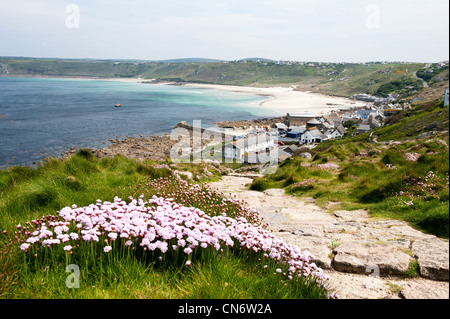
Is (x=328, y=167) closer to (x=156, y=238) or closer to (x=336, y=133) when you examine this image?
(x=156, y=238)

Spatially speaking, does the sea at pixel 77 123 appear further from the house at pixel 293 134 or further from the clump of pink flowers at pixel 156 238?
the clump of pink flowers at pixel 156 238

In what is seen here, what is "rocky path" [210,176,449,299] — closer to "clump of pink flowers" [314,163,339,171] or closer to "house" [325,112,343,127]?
"clump of pink flowers" [314,163,339,171]

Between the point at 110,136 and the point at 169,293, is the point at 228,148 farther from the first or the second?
the point at 169,293

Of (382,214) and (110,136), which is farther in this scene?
(110,136)

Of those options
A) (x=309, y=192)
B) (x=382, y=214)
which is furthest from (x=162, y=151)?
(x=382, y=214)

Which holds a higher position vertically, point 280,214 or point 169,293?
point 169,293

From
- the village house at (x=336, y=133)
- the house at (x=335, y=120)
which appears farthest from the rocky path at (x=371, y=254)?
the house at (x=335, y=120)

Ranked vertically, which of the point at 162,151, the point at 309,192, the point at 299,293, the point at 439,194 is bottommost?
the point at 162,151

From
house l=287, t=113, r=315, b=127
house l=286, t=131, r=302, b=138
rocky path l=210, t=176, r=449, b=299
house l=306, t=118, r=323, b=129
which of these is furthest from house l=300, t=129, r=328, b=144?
rocky path l=210, t=176, r=449, b=299
